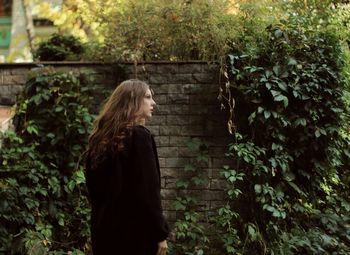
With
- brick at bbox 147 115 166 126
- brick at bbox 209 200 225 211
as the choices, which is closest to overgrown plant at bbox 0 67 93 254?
brick at bbox 147 115 166 126

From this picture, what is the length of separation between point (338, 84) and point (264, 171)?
1.20m

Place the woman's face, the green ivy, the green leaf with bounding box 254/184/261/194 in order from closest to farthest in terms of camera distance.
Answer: the woman's face, the green leaf with bounding box 254/184/261/194, the green ivy

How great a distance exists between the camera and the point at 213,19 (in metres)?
5.31

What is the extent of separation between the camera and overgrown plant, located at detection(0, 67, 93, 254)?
472 centimetres

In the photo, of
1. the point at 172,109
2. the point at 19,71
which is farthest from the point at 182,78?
the point at 19,71

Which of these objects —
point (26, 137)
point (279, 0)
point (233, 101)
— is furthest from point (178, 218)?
point (279, 0)

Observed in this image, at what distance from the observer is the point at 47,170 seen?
5121 millimetres

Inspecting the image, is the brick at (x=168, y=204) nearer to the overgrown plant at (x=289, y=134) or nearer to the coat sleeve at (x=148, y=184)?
the overgrown plant at (x=289, y=134)

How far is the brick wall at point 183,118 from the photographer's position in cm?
530

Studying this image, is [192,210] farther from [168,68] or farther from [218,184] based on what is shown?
[168,68]

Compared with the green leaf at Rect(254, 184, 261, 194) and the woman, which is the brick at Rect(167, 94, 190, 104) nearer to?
the green leaf at Rect(254, 184, 261, 194)

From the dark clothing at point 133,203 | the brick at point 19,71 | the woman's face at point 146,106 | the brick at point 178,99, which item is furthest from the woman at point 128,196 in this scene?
the brick at point 19,71

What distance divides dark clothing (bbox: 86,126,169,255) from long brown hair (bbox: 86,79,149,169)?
0.06 metres

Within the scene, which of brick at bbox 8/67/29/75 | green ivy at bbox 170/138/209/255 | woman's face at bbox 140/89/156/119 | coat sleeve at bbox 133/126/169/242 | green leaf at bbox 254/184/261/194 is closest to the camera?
coat sleeve at bbox 133/126/169/242
